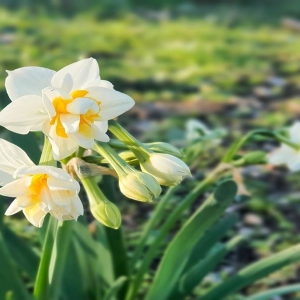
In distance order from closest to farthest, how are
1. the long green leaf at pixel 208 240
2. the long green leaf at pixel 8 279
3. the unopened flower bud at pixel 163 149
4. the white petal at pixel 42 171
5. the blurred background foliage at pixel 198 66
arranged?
the white petal at pixel 42 171
the unopened flower bud at pixel 163 149
the long green leaf at pixel 8 279
the long green leaf at pixel 208 240
the blurred background foliage at pixel 198 66

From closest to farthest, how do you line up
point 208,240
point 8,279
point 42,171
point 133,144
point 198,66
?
1. point 42,171
2. point 133,144
3. point 8,279
4. point 208,240
5. point 198,66

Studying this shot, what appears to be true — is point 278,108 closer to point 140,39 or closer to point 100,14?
point 140,39

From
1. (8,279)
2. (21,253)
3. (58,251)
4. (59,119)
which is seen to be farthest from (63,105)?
(21,253)

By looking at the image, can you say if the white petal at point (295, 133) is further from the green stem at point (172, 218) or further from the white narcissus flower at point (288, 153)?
the green stem at point (172, 218)

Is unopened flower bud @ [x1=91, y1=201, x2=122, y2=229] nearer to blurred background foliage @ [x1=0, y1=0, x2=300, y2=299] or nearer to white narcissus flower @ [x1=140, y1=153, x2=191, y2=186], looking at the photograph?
white narcissus flower @ [x1=140, y1=153, x2=191, y2=186]

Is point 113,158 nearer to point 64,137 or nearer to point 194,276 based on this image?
point 64,137

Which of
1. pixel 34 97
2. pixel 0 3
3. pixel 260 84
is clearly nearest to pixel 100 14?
pixel 0 3

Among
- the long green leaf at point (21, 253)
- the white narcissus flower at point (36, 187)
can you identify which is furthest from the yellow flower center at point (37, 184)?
the long green leaf at point (21, 253)
